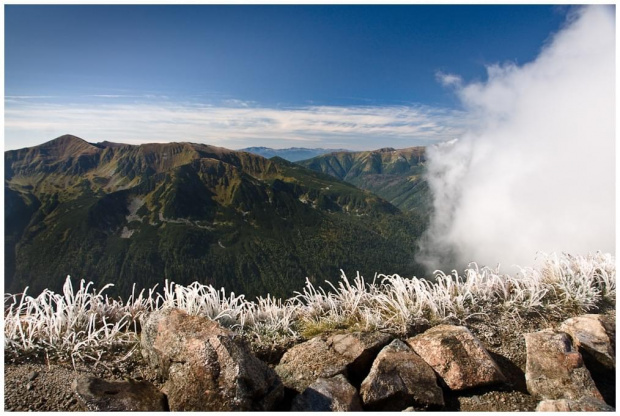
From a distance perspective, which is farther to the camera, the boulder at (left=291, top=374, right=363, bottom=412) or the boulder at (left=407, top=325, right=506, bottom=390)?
the boulder at (left=407, top=325, right=506, bottom=390)

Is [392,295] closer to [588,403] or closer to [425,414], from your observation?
[425,414]

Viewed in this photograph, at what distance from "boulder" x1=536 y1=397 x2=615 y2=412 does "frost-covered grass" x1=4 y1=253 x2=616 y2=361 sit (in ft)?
3.79

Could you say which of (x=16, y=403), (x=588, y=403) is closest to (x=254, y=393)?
(x=16, y=403)

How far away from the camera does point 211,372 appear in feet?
8.98

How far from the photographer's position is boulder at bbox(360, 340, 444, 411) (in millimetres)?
2990

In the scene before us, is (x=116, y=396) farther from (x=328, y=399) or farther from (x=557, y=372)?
(x=557, y=372)

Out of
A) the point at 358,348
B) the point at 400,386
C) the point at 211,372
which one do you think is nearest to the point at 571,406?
the point at 400,386

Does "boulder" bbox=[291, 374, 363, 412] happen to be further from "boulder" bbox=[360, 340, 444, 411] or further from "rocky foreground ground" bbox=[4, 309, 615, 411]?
"boulder" bbox=[360, 340, 444, 411]

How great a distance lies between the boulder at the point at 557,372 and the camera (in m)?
3.01

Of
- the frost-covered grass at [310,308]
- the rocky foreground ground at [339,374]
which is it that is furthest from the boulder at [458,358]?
the frost-covered grass at [310,308]

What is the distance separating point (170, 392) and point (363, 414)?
1472 millimetres

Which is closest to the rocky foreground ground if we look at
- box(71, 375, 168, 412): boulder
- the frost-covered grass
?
box(71, 375, 168, 412): boulder

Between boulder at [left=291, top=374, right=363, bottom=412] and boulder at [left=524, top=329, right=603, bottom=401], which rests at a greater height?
boulder at [left=524, top=329, right=603, bottom=401]

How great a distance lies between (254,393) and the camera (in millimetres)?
2711
